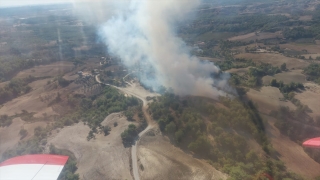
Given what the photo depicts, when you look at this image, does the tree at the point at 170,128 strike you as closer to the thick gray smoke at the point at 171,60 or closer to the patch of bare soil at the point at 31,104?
the thick gray smoke at the point at 171,60

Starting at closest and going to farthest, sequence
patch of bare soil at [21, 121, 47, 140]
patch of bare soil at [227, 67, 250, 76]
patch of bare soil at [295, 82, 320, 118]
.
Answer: patch of bare soil at [21, 121, 47, 140] < patch of bare soil at [295, 82, 320, 118] < patch of bare soil at [227, 67, 250, 76]

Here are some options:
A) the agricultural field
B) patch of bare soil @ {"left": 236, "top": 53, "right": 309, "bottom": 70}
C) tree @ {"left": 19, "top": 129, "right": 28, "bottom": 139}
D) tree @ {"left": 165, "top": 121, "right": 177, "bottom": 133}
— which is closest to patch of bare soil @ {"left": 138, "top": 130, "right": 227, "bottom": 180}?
the agricultural field

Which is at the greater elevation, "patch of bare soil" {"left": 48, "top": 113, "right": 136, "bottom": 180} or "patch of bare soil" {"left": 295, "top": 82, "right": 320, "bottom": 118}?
"patch of bare soil" {"left": 295, "top": 82, "right": 320, "bottom": 118}

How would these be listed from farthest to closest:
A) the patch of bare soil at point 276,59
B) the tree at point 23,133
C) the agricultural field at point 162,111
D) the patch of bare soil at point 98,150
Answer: the patch of bare soil at point 276,59 < the tree at point 23,133 < the agricultural field at point 162,111 < the patch of bare soil at point 98,150

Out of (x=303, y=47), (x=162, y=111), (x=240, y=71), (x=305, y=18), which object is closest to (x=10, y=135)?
(x=162, y=111)

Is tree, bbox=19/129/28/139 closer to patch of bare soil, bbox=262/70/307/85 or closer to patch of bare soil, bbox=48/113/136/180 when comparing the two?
patch of bare soil, bbox=48/113/136/180

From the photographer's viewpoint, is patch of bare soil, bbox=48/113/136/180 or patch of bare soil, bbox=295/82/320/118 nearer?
patch of bare soil, bbox=48/113/136/180

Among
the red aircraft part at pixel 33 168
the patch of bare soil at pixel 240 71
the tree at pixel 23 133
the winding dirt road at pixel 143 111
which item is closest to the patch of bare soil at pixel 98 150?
the winding dirt road at pixel 143 111
